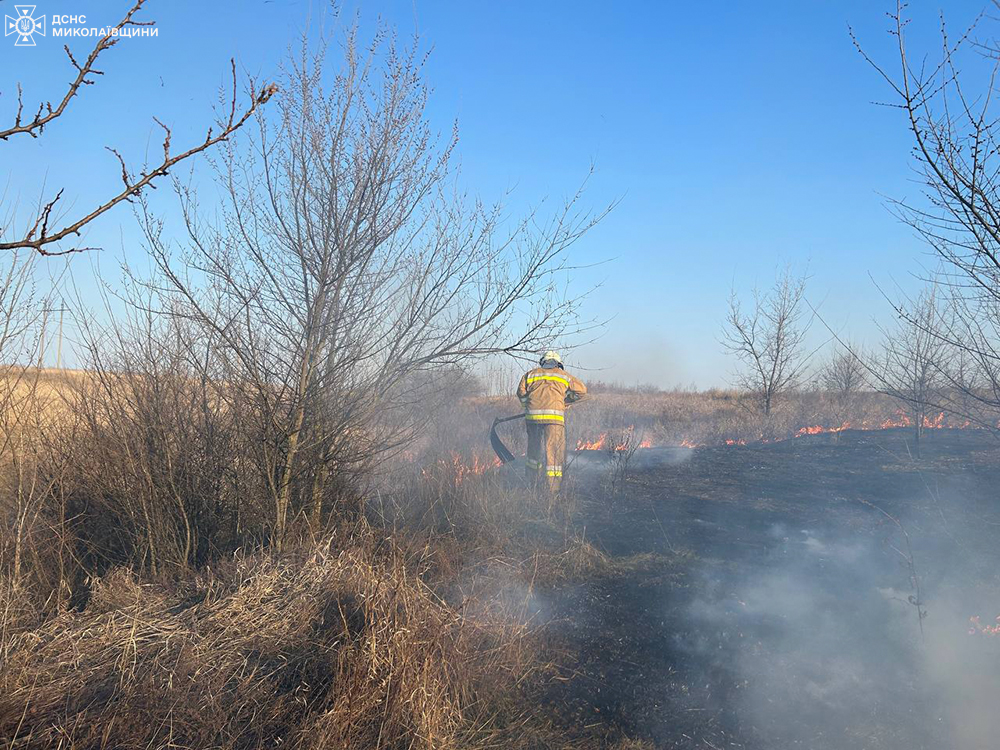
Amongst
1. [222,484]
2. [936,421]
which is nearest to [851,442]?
[936,421]

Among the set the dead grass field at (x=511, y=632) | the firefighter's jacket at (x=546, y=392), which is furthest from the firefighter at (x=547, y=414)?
the dead grass field at (x=511, y=632)

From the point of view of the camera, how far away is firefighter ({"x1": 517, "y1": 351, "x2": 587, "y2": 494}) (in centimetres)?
813

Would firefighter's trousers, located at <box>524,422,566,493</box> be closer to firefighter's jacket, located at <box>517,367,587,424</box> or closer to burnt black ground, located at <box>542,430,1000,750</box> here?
firefighter's jacket, located at <box>517,367,587,424</box>

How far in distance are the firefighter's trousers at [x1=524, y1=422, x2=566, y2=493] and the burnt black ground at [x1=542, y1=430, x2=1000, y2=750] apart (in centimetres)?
54

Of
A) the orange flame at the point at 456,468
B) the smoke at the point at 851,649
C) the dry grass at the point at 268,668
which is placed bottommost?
the smoke at the point at 851,649

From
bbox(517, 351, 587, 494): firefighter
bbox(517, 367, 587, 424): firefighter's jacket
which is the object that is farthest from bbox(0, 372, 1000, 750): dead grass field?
bbox(517, 367, 587, 424): firefighter's jacket

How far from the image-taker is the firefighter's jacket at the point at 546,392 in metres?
8.18

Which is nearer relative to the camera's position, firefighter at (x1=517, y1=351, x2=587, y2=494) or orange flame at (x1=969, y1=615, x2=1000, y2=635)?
orange flame at (x1=969, y1=615, x2=1000, y2=635)

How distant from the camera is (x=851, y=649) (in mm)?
4316

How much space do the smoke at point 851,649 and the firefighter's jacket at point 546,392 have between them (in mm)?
3033

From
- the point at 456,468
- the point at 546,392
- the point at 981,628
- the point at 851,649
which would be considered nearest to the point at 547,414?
the point at 546,392

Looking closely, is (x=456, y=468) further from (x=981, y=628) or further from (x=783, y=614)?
(x=981, y=628)

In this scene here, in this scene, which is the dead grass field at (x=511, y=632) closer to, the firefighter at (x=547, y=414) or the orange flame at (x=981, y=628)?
the orange flame at (x=981, y=628)

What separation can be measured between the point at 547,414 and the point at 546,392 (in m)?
0.31
